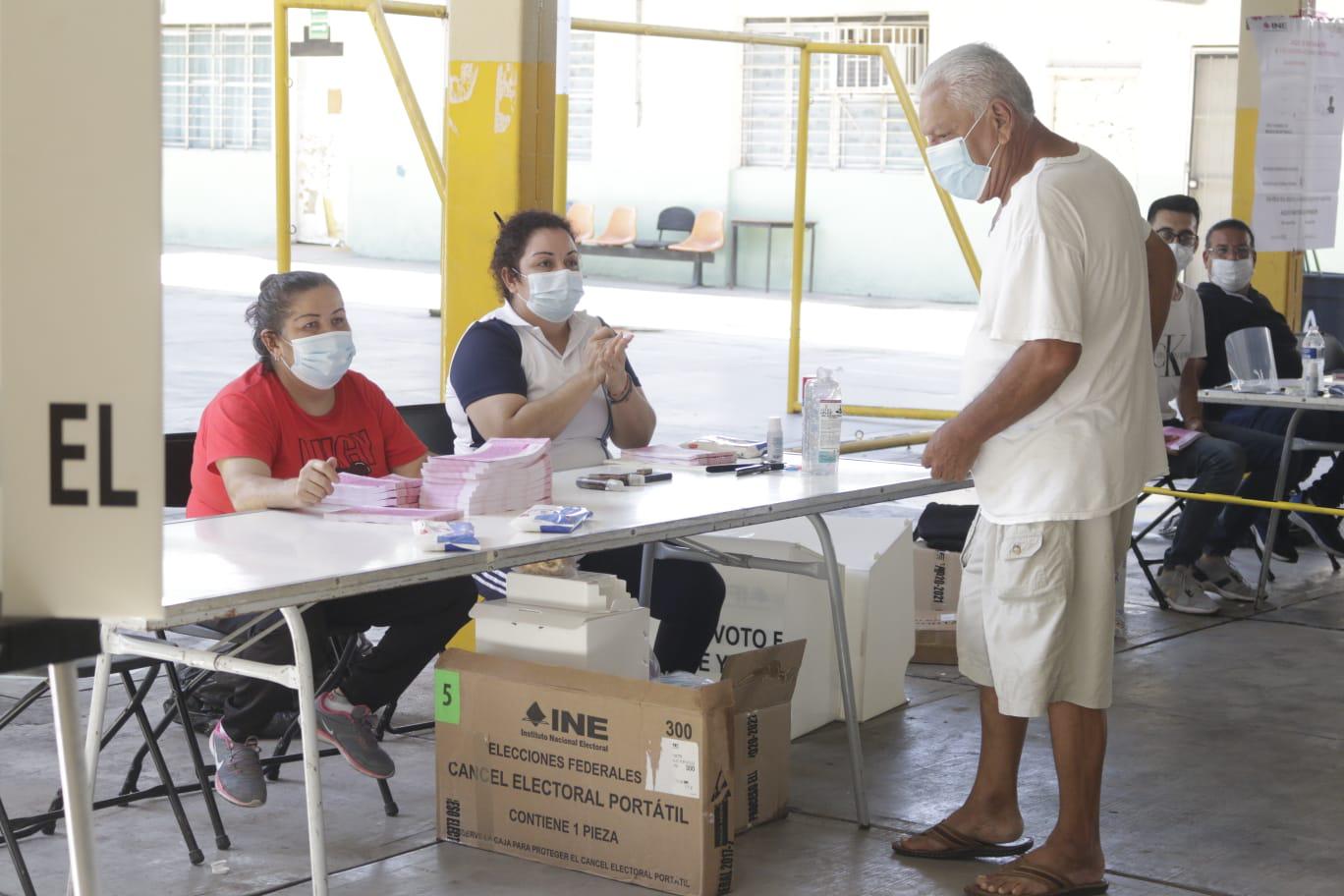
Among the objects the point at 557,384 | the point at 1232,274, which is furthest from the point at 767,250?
the point at 557,384

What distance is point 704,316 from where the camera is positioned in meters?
14.6

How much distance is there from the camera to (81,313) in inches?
46.2

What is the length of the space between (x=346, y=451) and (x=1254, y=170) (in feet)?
17.3

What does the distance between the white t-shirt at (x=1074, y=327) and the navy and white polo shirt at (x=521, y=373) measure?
3.80ft

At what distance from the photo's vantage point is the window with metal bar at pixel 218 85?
20.8 m

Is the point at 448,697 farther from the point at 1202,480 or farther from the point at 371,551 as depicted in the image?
the point at 1202,480

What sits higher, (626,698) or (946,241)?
(946,241)

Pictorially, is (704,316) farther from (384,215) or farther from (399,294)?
(384,215)

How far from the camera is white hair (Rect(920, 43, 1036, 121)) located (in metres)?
3.01

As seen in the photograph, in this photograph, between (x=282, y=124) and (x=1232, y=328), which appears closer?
(x=282, y=124)

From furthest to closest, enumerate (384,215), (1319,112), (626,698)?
(384,215)
(1319,112)
(626,698)

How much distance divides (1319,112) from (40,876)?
255 inches

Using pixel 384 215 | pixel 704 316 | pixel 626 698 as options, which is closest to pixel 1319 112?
Result: pixel 626 698

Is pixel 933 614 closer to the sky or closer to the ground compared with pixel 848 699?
closer to the ground
